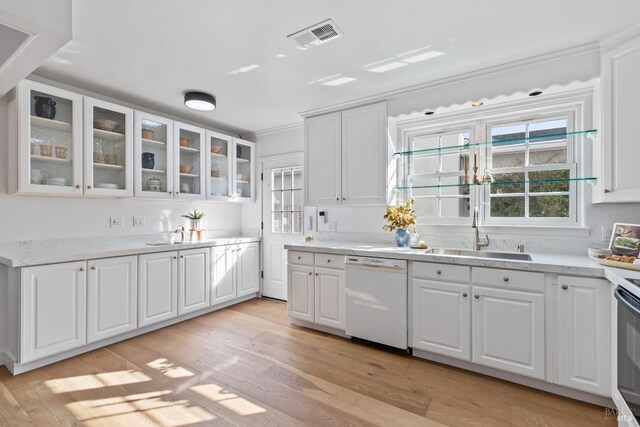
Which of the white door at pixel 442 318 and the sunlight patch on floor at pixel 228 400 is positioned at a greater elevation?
the white door at pixel 442 318

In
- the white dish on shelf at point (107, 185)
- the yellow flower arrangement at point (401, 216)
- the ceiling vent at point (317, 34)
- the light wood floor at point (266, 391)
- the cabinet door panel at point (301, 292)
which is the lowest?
the light wood floor at point (266, 391)

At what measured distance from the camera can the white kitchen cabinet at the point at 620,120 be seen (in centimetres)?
197

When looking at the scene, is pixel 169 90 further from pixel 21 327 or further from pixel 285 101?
pixel 21 327

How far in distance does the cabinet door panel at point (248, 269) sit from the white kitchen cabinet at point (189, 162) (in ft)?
3.11

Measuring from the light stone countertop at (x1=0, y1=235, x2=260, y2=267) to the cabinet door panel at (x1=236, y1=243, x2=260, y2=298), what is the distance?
2.35ft

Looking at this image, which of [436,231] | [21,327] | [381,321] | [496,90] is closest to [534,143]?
[496,90]

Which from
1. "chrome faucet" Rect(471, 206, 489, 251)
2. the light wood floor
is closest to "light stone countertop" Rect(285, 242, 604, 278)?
"chrome faucet" Rect(471, 206, 489, 251)

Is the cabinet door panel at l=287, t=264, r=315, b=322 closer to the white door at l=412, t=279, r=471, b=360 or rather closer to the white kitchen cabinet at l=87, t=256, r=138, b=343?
the white door at l=412, t=279, r=471, b=360

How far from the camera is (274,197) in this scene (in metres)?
4.48

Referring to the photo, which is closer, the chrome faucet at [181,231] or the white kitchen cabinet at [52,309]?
the white kitchen cabinet at [52,309]

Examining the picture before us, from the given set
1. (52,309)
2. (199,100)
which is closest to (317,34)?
(199,100)

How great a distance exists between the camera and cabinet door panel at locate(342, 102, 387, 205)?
307cm

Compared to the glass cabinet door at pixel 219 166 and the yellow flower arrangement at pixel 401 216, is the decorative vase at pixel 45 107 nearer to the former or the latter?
the glass cabinet door at pixel 219 166

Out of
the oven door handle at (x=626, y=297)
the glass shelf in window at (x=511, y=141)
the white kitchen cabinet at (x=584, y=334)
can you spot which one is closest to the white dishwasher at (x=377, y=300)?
the white kitchen cabinet at (x=584, y=334)
